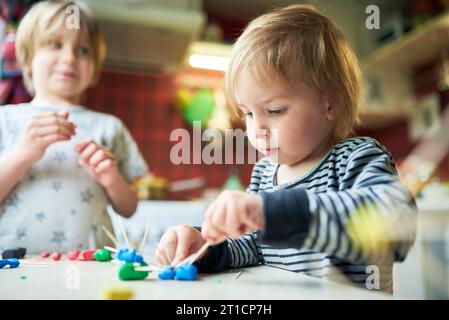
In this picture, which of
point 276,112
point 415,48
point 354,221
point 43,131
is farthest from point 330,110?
point 415,48

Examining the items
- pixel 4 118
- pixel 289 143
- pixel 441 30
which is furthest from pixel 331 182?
pixel 441 30

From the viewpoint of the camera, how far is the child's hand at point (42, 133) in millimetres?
592

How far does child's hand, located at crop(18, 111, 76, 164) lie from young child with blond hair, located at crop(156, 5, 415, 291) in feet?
0.87

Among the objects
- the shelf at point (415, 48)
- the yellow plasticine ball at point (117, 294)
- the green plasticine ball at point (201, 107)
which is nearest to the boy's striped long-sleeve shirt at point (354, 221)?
the yellow plasticine ball at point (117, 294)

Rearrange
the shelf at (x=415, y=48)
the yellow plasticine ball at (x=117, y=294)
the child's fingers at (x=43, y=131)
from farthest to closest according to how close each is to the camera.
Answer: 1. the shelf at (x=415, y=48)
2. the child's fingers at (x=43, y=131)
3. the yellow plasticine ball at (x=117, y=294)

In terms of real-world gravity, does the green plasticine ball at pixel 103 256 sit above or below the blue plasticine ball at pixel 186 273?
below

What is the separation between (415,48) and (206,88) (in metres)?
0.87

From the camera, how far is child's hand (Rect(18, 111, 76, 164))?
59 cm

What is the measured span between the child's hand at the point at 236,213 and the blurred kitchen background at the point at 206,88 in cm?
82

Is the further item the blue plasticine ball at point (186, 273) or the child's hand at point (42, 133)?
the child's hand at point (42, 133)

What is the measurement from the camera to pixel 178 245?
16.6 inches

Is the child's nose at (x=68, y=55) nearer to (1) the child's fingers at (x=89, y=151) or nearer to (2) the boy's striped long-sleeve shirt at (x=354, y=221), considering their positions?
(1) the child's fingers at (x=89, y=151)
